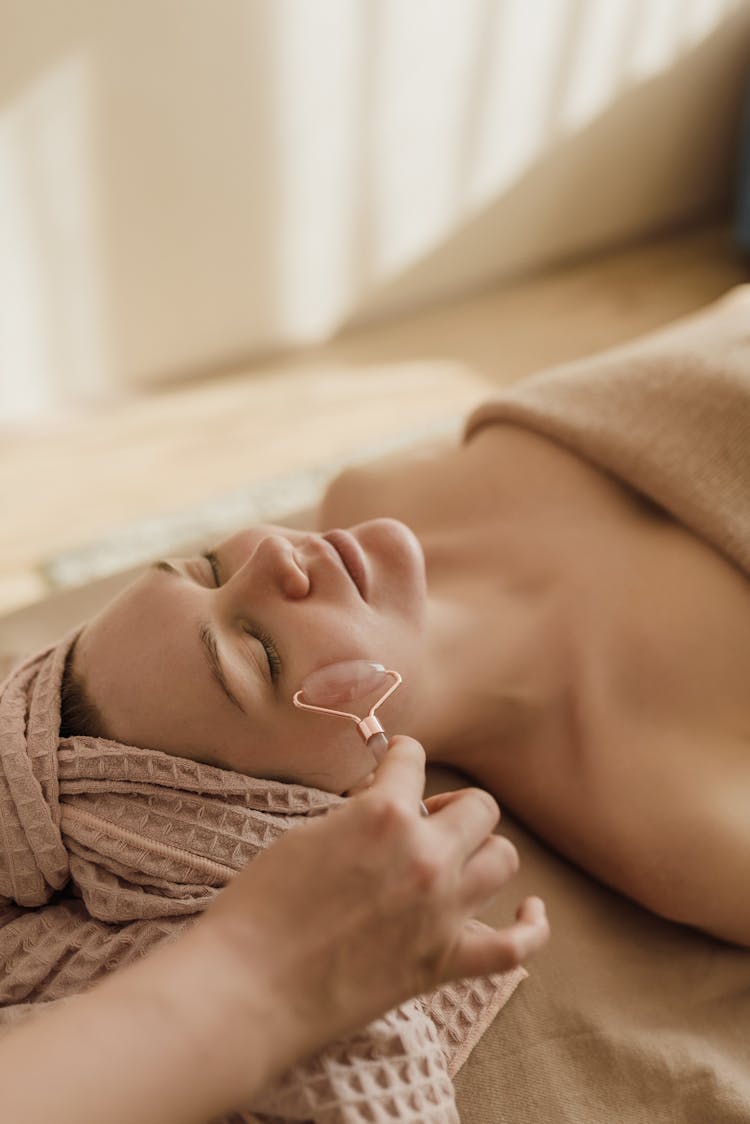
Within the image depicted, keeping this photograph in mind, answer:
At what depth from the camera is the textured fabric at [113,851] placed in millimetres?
1096

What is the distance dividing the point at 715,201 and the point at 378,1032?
3.35 meters

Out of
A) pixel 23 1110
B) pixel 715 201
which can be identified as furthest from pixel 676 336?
pixel 715 201

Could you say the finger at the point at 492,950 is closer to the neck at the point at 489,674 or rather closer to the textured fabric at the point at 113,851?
the textured fabric at the point at 113,851

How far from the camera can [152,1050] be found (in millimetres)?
717

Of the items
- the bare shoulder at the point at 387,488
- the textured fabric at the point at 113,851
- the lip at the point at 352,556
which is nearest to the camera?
the textured fabric at the point at 113,851

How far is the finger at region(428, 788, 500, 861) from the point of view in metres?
0.81

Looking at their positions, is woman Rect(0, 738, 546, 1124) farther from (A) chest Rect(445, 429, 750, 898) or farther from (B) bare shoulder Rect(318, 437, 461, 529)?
(B) bare shoulder Rect(318, 437, 461, 529)

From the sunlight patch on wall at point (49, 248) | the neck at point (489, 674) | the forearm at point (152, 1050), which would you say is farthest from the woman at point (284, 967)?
the sunlight patch on wall at point (49, 248)

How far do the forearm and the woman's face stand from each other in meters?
0.40

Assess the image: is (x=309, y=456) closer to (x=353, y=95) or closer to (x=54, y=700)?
(x=353, y=95)

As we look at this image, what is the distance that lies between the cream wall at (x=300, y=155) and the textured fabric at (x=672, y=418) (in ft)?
4.51

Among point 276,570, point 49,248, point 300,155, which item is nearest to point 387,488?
point 276,570

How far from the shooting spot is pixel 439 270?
3.17m

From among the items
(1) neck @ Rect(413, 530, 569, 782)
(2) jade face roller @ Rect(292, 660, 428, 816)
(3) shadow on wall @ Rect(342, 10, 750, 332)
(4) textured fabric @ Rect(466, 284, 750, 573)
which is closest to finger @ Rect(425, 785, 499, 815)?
(2) jade face roller @ Rect(292, 660, 428, 816)
